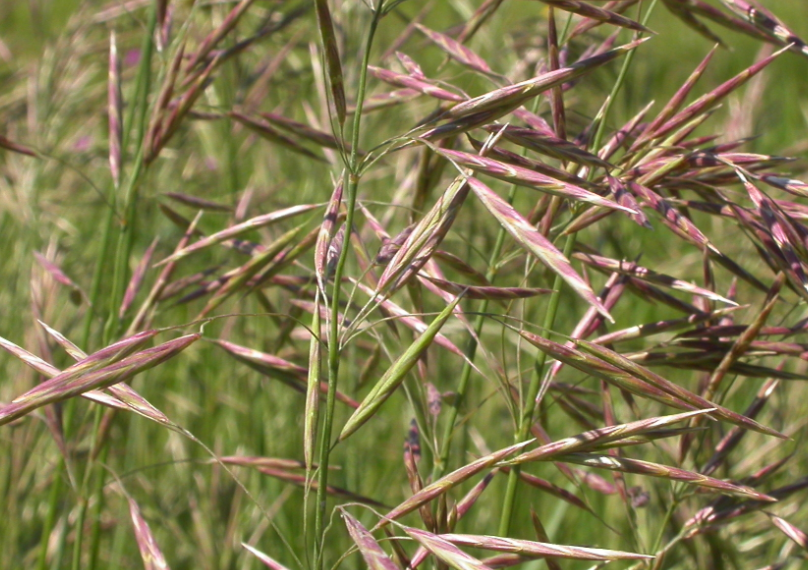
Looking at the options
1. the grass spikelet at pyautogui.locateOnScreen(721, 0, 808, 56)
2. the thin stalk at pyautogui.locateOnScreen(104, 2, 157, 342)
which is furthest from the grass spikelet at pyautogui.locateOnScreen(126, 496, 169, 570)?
the grass spikelet at pyautogui.locateOnScreen(721, 0, 808, 56)

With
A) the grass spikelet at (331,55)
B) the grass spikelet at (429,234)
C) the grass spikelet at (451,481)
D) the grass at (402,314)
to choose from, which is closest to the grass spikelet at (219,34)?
the grass at (402,314)

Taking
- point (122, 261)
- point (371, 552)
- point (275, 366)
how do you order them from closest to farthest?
1. point (371, 552)
2. point (275, 366)
3. point (122, 261)

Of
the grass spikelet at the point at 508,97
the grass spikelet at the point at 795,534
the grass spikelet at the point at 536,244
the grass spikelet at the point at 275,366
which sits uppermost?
the grass spikelet at the point at 508,97

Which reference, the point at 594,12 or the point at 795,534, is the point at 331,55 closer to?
the point at 594,12

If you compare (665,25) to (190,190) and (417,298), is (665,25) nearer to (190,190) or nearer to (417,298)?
(190,190)

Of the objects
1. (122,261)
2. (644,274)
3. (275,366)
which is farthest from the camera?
(122,261)

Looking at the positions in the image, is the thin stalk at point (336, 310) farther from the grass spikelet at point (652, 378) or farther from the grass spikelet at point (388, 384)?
the grass spikelet at point (652, 378)

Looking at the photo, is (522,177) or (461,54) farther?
(461,54)

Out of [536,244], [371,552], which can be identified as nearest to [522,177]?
[536,244]
